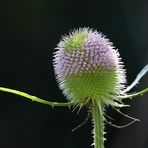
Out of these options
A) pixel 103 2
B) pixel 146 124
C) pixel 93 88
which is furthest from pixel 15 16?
pixel 93 88

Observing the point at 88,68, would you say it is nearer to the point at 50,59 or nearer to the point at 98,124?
the point at 98,124

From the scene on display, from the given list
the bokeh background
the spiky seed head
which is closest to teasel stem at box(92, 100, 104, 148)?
the spiky seed head

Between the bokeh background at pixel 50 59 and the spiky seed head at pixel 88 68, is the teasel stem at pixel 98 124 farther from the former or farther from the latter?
the bokeh background at pixel 50 59

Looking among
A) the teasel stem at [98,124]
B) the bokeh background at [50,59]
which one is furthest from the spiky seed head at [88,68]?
the bokeh background at [50,59]

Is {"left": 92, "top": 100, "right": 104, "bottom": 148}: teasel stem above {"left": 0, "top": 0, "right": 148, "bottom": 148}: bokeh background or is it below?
below

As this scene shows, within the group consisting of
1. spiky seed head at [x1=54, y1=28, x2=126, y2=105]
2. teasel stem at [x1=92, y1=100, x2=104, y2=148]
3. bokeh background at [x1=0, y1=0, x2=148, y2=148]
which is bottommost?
teasel stem at [x1=92, y1=100, x2=104, y2=148]

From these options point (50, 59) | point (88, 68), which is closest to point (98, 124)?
point (88, 68)

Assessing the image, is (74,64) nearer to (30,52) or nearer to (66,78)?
(66,78)

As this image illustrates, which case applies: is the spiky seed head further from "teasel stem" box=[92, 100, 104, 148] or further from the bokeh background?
the bokeh background
